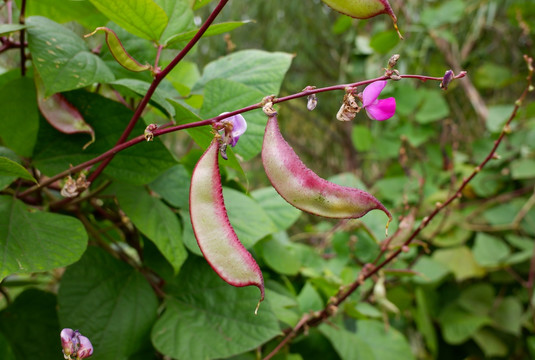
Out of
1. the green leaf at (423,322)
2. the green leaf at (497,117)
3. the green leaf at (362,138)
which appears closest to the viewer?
the green leaf at (423,322)

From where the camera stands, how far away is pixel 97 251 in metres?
0.44

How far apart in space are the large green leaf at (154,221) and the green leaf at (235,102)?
10 centimetres

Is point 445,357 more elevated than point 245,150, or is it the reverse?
point 245,150

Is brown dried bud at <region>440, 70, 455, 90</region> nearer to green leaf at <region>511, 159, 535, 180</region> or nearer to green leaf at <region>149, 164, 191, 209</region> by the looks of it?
green leaf at <region>149, 164, 191, 209</region>

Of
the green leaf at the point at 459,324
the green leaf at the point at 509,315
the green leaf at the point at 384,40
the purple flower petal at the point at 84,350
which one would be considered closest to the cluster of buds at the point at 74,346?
the purple flower petal at the point at 84,350

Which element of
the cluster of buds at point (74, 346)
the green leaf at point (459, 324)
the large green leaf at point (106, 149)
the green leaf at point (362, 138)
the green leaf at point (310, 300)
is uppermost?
the large green leaf at point (106, 149)

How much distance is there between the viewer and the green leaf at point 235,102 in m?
0.38

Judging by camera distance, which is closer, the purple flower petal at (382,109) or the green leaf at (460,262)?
the purple flower petal at (382,109)

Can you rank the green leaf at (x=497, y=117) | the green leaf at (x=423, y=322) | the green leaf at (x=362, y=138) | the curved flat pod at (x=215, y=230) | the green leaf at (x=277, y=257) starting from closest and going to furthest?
the curved flat pod at (x=215, y=230)
the green leaf at (x=277, y=257)
the green leaf at (x=423, y=322)
the green leaf at (x=497, y=117)
the green leaf at (x=362, y=138)

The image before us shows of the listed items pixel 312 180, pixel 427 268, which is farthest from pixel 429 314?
pixel 312 180

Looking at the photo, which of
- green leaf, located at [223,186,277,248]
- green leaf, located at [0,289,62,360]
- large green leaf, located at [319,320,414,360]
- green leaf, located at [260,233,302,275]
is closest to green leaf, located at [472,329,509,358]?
large green leaf, located at [319,320,414,360]

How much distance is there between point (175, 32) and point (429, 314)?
938 millimetres

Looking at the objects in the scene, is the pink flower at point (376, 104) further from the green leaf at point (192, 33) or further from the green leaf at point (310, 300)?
the green leaf at point (310, 300)

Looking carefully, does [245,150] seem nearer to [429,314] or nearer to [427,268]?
[427,268]
